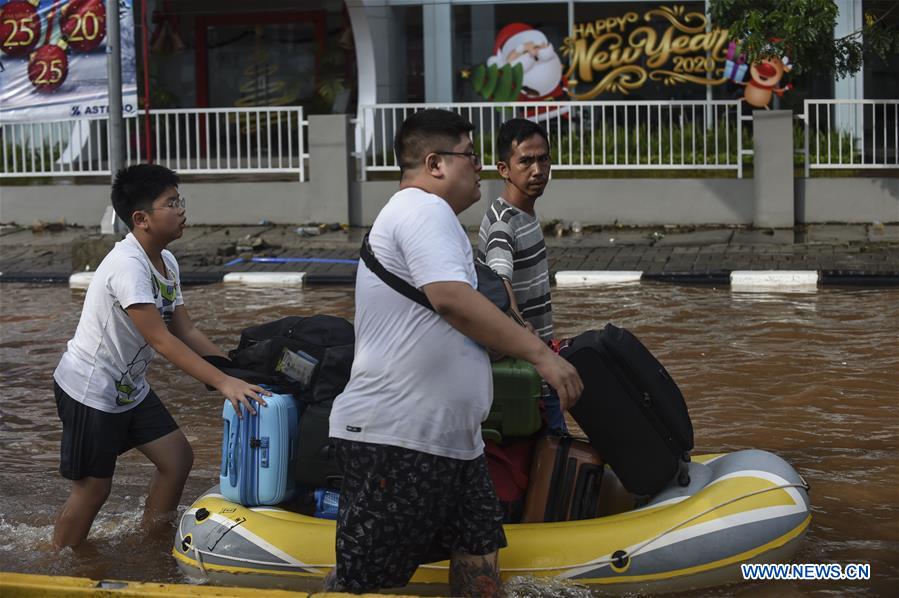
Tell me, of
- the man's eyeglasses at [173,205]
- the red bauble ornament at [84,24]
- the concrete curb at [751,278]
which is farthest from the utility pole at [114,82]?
the man's eyeglasses at [173,205]

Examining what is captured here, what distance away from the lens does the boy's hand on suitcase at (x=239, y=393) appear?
506 cm

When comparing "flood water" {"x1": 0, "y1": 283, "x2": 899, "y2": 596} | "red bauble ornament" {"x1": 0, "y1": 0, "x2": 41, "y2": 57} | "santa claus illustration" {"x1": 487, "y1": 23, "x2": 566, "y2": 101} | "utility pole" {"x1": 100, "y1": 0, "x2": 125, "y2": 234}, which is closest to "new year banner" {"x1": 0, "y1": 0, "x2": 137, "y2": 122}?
"red bauble ornament" {"x1": 0, "y1": 0, "x2": 41, "y2": 57}

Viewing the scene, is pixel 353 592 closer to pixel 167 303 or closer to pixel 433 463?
pixel 433 463

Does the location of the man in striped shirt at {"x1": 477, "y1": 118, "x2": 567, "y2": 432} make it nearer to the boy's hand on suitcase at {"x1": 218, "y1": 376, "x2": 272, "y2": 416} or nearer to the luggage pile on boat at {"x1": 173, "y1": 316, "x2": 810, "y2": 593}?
the luggage pile on boat at {"x1": 173, "y1": 316, "x2": 810, "y2": 593}

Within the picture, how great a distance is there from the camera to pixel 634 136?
650 inches

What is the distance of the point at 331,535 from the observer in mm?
5113

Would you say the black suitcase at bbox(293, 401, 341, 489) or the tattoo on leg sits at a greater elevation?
the black suitcase at bbox(293, 401, 341, 489)

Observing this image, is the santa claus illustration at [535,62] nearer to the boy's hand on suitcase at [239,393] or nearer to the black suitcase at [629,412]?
the black suitcase at [629,412]

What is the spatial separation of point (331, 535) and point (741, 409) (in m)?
3.77

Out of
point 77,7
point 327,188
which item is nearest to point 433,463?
point 327,188

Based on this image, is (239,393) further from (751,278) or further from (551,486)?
(751,278)

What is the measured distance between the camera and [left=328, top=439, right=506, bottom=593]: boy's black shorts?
4188mm

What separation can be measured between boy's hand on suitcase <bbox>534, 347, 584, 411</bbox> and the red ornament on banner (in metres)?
14.8

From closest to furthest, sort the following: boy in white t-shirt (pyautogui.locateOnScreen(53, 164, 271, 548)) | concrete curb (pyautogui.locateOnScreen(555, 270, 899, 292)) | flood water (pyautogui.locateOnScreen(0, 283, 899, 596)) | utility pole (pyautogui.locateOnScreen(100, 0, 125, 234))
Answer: boy in white t-shirt (pyautogui.locateOnScreen(53, 164, 271, 548)), flood water (pyautogui.locateOnScreen(0, 283, 899, 596)), concrete curb (pyautogui.locateOnScreen(555, 270, 899, 292)), utility pole (pyautogui.locateOnScreen(100, 0, 125, 234))
